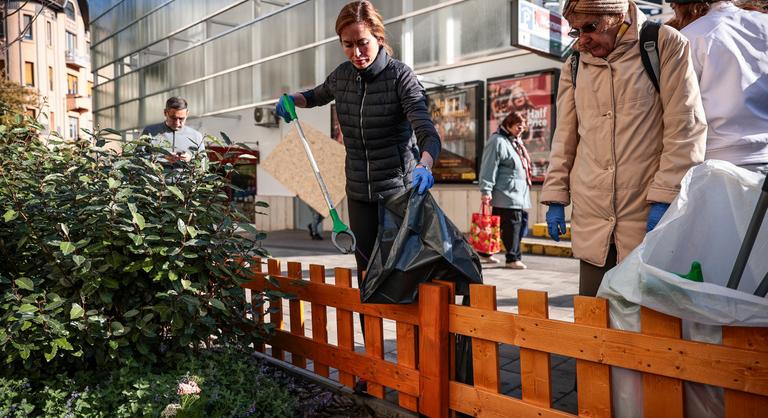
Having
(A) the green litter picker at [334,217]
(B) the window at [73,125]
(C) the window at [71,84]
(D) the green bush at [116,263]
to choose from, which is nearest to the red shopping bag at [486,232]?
(A) the green litter picker at [334,217]

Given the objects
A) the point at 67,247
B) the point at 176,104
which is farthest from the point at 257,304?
the point at 176,104

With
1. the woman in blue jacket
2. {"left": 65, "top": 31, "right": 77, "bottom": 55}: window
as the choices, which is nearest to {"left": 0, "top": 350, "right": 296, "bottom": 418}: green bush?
the woman in blue jacket

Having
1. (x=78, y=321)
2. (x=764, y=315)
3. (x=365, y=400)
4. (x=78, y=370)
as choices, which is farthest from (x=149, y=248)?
(x=764, y=315)

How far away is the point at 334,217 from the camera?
10.5 ft

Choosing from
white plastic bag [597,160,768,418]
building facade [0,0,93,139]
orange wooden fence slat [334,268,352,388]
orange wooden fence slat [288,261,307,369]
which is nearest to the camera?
white plastic bag [597,160,768,418]

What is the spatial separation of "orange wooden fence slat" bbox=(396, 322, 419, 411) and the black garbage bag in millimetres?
189

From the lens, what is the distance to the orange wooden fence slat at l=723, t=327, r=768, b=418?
171 cm

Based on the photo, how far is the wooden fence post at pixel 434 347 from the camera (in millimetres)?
2510

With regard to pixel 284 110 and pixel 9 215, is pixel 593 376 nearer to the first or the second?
pixel 284 110

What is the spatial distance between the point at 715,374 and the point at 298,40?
53.5 ft

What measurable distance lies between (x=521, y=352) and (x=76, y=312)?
187 cm

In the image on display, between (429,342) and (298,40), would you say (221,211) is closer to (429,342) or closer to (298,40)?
(429,342)

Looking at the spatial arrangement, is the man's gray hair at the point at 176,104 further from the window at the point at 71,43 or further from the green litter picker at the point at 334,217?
the window at the point at 71,43

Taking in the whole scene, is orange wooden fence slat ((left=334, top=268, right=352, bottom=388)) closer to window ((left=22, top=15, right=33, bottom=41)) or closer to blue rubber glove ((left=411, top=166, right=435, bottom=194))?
blue rubber glove ((left=411, top=166, right=435, bottom=194))
